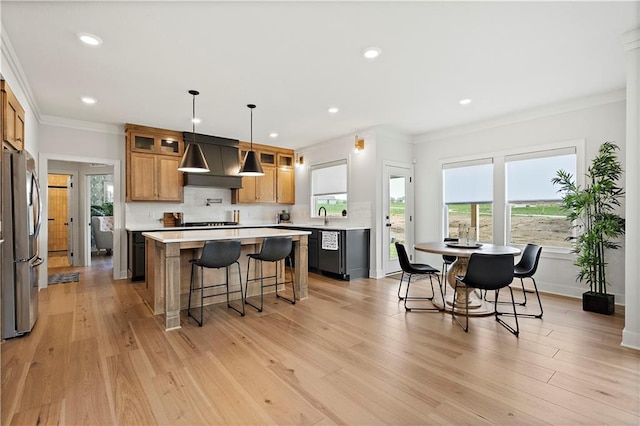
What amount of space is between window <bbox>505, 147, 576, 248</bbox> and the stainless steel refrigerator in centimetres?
586

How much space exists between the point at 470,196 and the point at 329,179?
2637mm

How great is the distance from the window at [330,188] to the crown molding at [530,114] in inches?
65.1

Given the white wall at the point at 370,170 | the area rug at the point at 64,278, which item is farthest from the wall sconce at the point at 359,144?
the area rug at the point at 64,278

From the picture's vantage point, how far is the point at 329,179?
21.5 ft

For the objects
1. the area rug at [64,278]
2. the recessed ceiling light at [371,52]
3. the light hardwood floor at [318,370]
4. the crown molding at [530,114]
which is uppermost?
the recessed ceiling light at [371,52]

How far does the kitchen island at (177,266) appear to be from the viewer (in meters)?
3.18

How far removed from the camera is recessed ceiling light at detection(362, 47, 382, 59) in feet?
9.28

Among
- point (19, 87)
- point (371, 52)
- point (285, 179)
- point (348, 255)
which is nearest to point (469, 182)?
point (348, 255)

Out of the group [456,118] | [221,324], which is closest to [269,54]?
[221,324]

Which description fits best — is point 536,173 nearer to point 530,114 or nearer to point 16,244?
point 530,114

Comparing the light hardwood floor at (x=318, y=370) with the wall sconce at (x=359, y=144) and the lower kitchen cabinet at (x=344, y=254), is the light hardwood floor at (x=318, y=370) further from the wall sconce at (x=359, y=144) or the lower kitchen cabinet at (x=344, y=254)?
the wall sconce at (x=359, y=144)

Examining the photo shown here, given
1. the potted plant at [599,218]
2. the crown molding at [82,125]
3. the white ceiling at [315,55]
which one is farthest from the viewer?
the crown molding at [82,125]

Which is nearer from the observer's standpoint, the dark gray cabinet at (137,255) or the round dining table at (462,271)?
the round dining table at (462,271)

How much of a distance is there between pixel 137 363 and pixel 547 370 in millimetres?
3016
